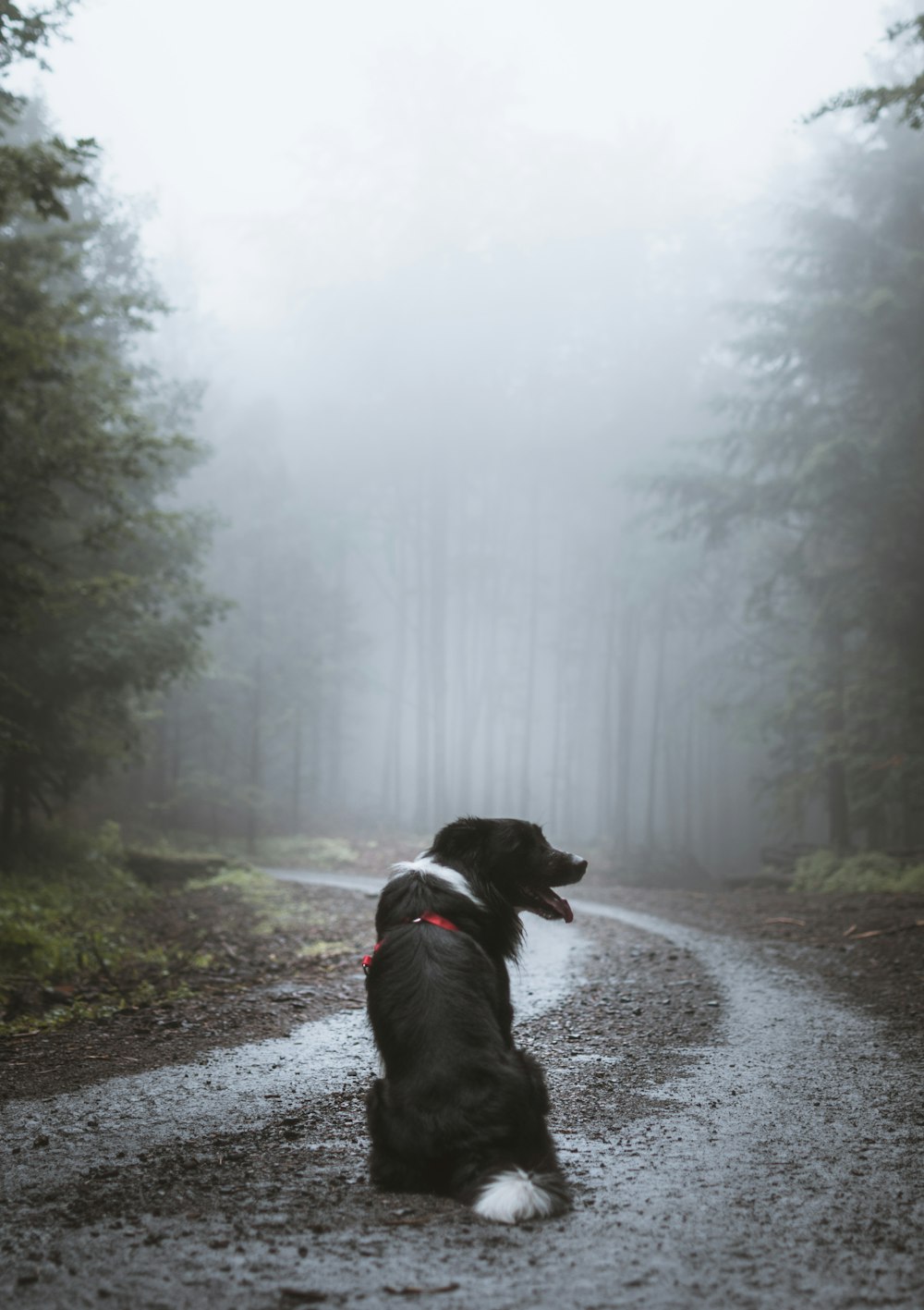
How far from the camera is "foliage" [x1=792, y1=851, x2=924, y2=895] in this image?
41.9 feet

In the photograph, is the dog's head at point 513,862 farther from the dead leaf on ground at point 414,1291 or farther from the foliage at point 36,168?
the foliage at point 36,168

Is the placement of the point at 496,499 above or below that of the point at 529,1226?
above

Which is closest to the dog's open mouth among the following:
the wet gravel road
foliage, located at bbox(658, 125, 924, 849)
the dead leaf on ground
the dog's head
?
the dog's head

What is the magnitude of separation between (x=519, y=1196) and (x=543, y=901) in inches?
60.8

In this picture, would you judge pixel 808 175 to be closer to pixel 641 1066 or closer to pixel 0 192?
pixel 0 192

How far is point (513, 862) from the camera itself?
13.9ft

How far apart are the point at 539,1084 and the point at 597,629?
33.5m

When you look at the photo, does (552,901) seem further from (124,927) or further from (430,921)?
(124,927)

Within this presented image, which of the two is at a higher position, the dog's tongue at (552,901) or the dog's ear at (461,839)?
the dog's ear at (461,839)

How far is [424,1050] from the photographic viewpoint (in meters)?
3.20

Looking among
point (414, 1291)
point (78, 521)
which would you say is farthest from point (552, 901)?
point (78, 521)

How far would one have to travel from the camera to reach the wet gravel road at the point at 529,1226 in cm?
240

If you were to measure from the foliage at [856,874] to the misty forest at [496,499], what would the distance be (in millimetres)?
992

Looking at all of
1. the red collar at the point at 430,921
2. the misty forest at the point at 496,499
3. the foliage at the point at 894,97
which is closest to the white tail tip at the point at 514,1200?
the red collar at the point at 430,921
